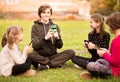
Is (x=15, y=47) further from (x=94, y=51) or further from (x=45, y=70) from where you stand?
(x=94, y=51)

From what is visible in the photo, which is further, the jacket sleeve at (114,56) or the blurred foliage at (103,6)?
the blurred foliage at (103,6)

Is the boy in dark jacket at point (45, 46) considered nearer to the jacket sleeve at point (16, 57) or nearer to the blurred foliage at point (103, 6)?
the jacket sleeve at point (16, 57)

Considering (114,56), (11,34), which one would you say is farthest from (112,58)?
(11,34)

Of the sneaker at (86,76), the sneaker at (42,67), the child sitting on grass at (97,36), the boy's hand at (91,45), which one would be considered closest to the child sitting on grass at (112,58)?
the sneaker at (86,76)

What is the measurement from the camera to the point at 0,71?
5574 mm

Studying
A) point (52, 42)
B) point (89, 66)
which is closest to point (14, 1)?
point (52, 42)

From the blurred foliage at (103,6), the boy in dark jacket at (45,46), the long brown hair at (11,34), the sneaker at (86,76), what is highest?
the long brown hair at (11,34)

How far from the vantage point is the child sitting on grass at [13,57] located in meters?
5.43

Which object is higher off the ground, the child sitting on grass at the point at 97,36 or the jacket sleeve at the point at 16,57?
the child sitting on grass at the point at 97,36

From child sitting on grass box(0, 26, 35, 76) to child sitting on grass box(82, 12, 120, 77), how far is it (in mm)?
1012

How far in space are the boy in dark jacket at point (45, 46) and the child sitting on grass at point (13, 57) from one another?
1.91ft

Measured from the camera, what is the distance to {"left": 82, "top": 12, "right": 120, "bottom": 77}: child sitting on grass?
16.7 feet

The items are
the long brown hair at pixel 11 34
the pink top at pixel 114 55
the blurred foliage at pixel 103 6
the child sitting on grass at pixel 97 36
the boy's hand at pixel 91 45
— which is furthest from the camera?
the blurred foliage at pixel 103 6

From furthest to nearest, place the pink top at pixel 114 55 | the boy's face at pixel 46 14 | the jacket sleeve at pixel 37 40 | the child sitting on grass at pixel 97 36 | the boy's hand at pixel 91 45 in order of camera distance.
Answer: the boy's face at pixel 46 14 < the jacket sleeve at pixel 37 40 < the child sitting on grass at pixel 97 36 < the boy's hand at pixel 91 45 < the pink top at pixel 114 55
